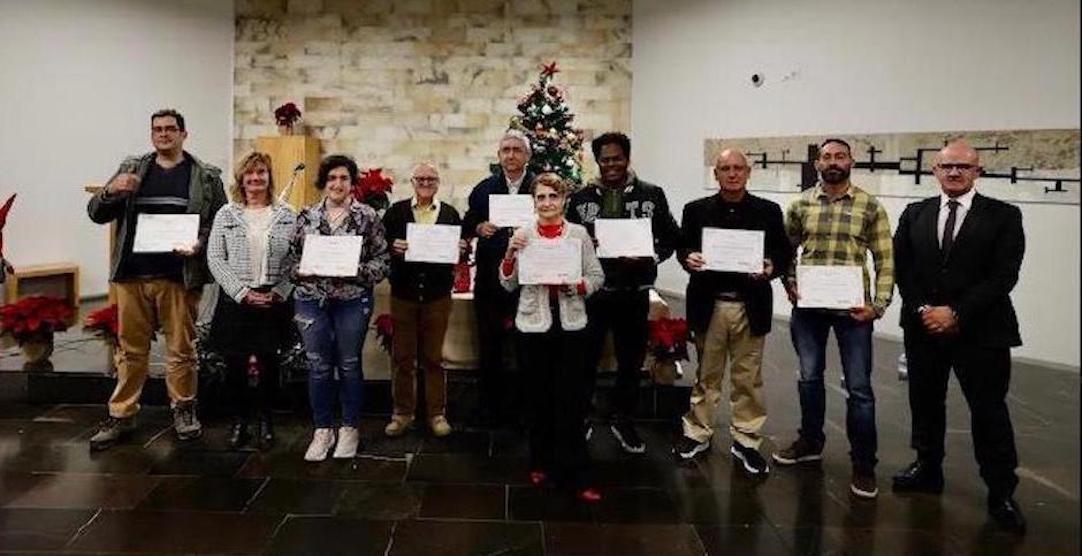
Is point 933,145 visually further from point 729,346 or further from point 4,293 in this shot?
point 4,293

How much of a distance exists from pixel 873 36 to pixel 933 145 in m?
1.15

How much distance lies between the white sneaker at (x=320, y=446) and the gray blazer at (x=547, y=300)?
123 centimetres

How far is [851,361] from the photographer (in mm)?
3416

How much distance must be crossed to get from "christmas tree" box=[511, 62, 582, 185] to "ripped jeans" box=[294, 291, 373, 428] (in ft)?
6.83

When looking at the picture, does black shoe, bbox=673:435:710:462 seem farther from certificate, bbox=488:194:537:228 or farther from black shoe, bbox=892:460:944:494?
certificate, bbox=488:194:537:228

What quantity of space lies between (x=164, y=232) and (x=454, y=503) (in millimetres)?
1914

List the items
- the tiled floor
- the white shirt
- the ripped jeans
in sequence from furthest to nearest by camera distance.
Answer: the ripped jeans → the white shirt → the tiled floor

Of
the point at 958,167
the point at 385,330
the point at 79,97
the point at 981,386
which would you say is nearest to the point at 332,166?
the point at 385,330

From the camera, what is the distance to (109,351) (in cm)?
502

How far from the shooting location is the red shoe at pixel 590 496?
330cm

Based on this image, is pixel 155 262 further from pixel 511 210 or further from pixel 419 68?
pixel 419 68

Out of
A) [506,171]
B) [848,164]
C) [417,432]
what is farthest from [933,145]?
[417,432]

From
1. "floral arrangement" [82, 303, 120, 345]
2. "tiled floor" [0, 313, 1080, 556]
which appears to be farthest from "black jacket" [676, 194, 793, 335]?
"floral arrangement" [82, 303, 120, 345]

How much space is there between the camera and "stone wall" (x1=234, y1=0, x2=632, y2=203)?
9.62 m
